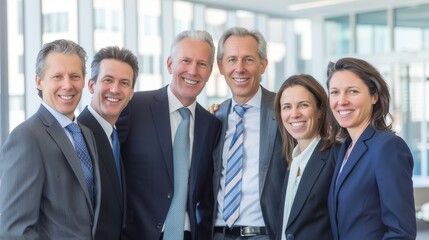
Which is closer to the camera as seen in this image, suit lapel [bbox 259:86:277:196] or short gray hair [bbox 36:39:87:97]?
short gray hair [bbox 36:39:87:97]

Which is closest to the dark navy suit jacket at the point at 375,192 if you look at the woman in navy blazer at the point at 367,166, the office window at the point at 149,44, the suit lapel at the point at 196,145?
the woman in navy blazer at the point at 367,166

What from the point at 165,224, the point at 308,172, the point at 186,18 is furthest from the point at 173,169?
the point at 186,18

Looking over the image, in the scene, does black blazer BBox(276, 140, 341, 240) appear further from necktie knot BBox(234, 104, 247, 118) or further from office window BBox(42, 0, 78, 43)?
office window BBox(42, 0, 78, 43)

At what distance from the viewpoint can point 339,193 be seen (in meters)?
2.46

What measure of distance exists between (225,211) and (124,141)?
25.6 inches

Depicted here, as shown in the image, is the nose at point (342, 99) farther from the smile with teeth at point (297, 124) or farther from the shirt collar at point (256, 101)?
the shirt collar at point (256, 101)

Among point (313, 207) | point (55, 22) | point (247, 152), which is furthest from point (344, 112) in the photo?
point (55, 22)

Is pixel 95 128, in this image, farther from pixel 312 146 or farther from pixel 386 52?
pixel 386 52

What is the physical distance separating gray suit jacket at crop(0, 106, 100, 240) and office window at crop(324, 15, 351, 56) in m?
11.7

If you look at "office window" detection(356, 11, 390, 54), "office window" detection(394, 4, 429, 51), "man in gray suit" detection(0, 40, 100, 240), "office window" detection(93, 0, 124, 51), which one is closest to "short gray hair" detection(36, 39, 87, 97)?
"man in gray suit" detection(0, 40, 100, 240)

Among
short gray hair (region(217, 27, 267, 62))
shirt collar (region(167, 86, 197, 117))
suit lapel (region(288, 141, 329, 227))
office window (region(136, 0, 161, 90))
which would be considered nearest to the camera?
suit lapel (region(288, 141, 329, 227))

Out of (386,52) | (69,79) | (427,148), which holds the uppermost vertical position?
(386,52)

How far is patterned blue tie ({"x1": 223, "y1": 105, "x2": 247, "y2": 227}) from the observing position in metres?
3.09

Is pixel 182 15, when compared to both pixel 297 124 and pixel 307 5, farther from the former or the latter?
pixel 297 124
